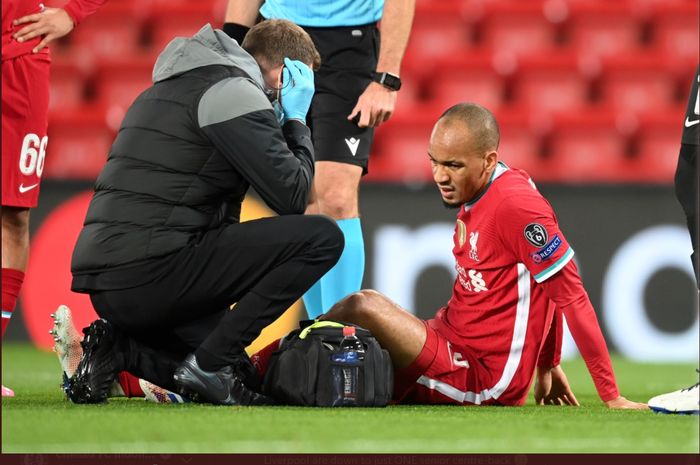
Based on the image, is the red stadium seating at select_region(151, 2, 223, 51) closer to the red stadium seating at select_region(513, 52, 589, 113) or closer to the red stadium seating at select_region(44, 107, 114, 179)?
the red stadium seating at select_region(44, 107, 114, 179)

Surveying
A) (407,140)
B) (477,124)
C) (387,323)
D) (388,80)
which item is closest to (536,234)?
(477,124)

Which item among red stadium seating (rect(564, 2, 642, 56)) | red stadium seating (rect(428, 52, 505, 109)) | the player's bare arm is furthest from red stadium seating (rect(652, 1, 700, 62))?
the player's bare arm

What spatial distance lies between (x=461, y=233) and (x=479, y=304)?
0.84 ft

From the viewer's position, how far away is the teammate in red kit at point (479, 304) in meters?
3.58

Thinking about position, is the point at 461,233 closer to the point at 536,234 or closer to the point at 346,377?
the point at 536,234

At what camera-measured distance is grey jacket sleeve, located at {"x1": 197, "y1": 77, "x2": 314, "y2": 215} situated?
10.7ft

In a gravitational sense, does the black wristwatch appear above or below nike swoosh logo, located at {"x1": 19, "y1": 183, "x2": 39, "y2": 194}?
above

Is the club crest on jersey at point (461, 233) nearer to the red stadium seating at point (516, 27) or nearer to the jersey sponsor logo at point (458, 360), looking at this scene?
the jersey sponsor logo at point (458, 360)

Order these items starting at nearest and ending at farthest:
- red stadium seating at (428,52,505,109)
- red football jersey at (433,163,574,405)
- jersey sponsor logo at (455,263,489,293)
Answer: red football jersey at (433,163,574,405)
jersey sponsor logo at (455,263,489,293)
red stadium seating at (428,52,505,109)

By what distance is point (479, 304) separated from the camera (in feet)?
12.0

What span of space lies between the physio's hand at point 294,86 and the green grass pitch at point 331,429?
100 cm

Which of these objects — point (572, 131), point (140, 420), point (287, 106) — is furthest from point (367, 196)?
point (140, 420)

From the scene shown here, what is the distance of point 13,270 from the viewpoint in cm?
385

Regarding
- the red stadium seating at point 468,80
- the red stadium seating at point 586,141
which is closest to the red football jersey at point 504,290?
the red stadium seating at point 586,141
